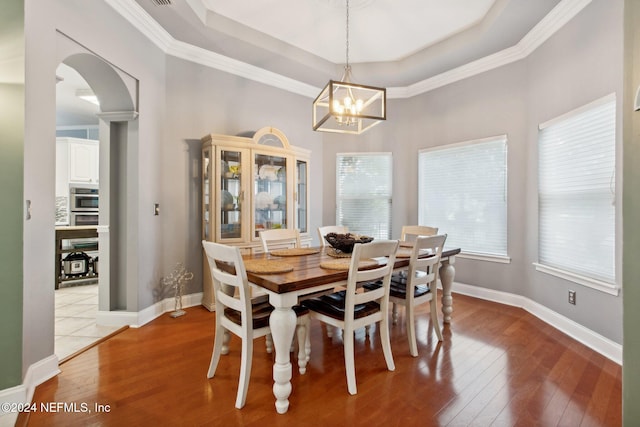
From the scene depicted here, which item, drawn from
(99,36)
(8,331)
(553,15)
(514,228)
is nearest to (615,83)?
(553,15)

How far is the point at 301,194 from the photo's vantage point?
4.07m

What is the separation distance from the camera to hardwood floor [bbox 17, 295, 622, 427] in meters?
1.60

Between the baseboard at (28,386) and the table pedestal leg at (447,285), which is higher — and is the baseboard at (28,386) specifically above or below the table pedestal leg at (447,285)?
below

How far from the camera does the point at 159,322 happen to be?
2926 mm

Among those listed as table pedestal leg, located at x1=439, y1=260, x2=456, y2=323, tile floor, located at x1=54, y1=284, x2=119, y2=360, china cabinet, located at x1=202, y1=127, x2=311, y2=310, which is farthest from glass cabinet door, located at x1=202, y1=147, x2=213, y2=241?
table pedestal leg, located at x1=439, y1=260, x2=456, y2=323

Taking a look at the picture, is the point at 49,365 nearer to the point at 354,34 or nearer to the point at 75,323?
the point at 75,323

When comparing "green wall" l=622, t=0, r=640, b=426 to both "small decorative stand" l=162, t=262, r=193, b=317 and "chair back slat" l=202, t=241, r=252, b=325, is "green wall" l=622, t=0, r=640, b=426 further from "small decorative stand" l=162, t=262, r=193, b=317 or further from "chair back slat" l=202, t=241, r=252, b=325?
"small decorative stand" l=162, t=262, r=193, b=317

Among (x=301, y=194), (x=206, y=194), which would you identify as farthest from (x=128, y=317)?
(x=301, y=194)

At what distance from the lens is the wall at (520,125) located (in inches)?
93.2

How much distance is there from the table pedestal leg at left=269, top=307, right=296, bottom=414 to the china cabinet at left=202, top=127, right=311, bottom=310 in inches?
72.4

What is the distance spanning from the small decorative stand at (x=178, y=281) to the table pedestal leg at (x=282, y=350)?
1.91 meters

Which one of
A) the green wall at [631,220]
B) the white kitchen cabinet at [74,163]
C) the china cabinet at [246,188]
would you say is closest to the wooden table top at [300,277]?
the green wall at [631,220]

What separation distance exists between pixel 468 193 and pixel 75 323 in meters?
4.63

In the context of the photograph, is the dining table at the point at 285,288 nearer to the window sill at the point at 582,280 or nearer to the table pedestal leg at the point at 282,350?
the table pedestal leg at the point at 282,350
